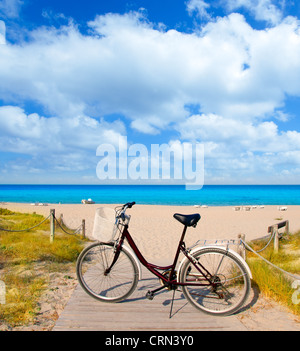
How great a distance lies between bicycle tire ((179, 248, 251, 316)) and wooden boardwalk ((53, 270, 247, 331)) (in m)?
0.16

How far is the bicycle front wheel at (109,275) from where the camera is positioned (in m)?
3.86

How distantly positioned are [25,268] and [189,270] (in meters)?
3.54

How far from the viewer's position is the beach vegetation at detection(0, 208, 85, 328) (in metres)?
3.61

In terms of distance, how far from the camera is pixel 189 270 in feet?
12.5

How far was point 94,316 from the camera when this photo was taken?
3.49 m

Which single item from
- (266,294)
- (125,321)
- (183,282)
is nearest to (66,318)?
(125,321)
